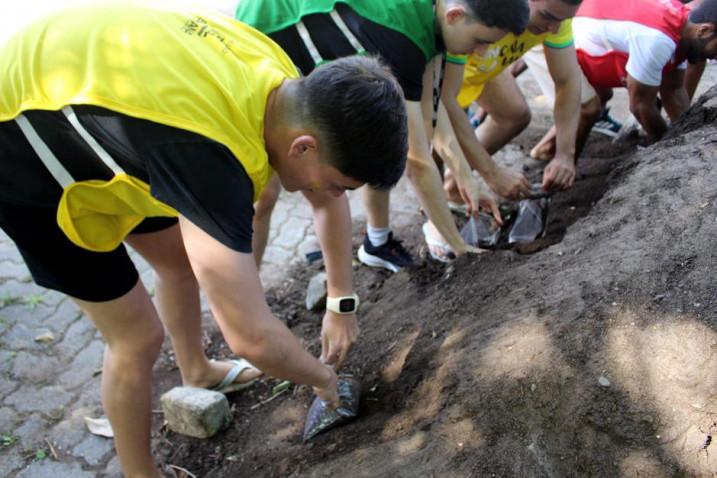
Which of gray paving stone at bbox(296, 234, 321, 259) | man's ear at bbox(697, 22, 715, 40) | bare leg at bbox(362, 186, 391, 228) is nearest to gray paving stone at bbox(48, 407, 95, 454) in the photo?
gray paving stone at bbox(296, 234, 321, 259)

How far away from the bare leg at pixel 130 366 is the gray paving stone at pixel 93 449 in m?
0.56

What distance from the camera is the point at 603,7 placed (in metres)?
3.80

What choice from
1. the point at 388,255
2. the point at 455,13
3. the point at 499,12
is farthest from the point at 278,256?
the point at 499,12

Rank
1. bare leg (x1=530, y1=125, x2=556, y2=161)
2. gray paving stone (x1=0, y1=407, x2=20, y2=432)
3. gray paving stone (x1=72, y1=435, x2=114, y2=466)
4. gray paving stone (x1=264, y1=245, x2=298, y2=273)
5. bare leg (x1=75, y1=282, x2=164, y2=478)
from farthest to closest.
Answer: bare leg (x1=530, y1=125, x2=556, y2=161) < gray paving stone (x1=264, y1=245, x2=298, y2=273) < gray paving stone (x1=0, y1=407, x2=20, y2=432) < gray paving stone (x1=72, y1=435, x2=114, y2=466) < bare leg (x1=75, y1=282, x2=164, y2=478)

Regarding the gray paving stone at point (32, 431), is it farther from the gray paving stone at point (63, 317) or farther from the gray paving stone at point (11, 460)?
the gray paving stone at point (63, 317)

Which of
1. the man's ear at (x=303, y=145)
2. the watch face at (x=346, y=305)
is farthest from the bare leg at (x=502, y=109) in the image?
the man's ear at (x=303, y=145)

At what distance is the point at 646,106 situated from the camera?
3.66 meters

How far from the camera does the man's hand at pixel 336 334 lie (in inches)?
91.1

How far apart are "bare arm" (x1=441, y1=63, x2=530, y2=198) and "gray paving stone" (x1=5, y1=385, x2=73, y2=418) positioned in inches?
87.2

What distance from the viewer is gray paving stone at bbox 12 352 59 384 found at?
10.1ft

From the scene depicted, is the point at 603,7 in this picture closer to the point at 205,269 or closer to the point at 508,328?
the point at 508,328

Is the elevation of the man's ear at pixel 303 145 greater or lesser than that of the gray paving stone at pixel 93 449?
greater

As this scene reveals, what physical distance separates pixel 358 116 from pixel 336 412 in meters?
1.19

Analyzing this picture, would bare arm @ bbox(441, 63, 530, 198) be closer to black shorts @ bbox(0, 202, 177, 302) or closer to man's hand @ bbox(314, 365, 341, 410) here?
man's hand @ bbox(314, 365, 341, 410)
